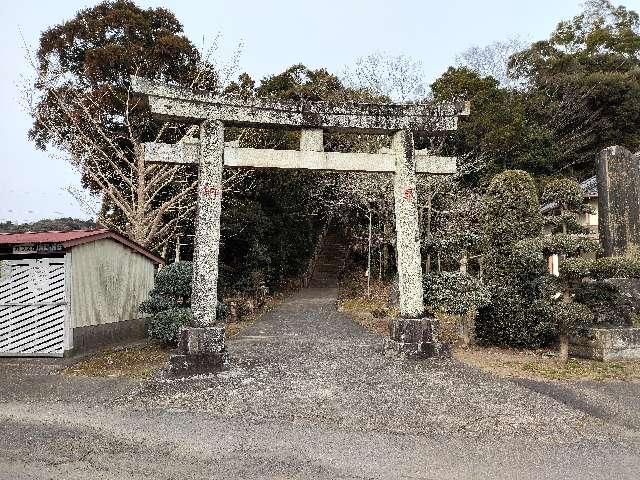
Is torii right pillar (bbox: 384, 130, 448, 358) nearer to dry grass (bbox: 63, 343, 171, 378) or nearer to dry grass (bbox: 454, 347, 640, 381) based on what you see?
dry grass (bbox: 454, 347, 640, 381)

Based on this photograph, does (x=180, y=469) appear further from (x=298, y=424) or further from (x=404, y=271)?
(x=404, y=271)

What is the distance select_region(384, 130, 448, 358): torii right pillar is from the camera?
891cm

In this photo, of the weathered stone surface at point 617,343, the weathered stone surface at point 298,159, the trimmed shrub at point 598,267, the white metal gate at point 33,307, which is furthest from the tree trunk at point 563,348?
the white metal gate at point 33,307

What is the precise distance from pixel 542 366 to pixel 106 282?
9431mm

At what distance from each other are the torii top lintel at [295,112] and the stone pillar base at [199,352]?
364 cm

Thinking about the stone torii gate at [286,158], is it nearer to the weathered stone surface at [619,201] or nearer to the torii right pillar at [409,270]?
the torii right pillar at [409,270]

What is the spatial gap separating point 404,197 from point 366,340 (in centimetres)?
420

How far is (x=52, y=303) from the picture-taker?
9922 millimetres

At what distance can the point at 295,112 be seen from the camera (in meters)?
8.83

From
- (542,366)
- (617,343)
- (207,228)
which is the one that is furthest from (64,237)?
(617,343)

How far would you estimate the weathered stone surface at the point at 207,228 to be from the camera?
8.17m

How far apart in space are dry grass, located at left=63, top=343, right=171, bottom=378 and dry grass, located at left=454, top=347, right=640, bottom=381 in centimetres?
592

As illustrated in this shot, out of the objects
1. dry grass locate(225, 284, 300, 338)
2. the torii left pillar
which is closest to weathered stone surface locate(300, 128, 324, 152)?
the torii left pillar

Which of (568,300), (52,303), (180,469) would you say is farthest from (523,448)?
(52,303)
